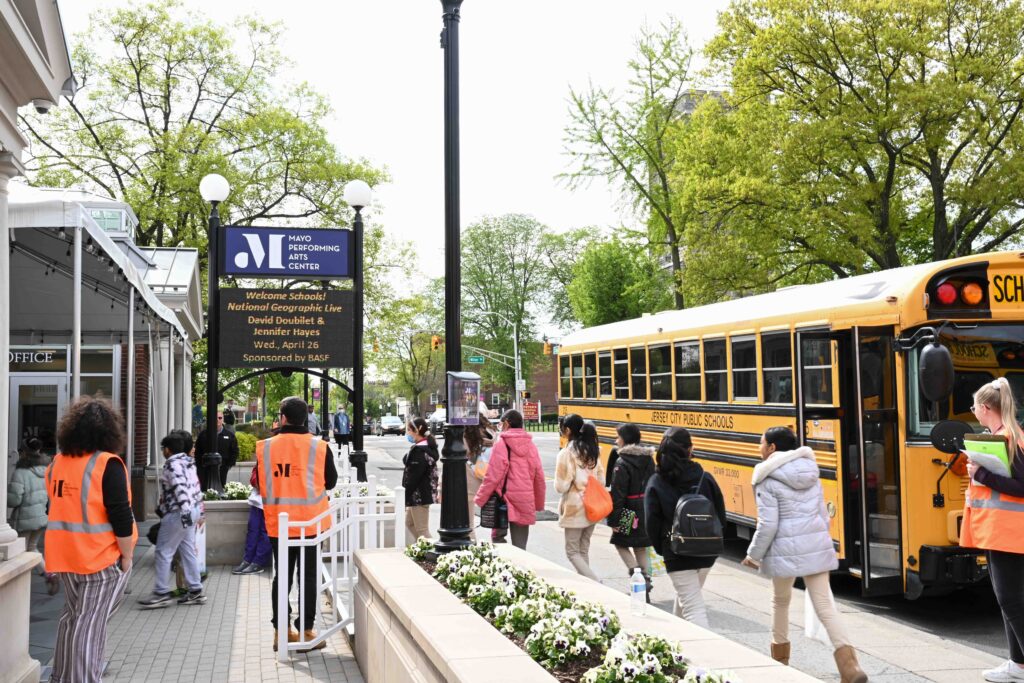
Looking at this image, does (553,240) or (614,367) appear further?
(553,240)

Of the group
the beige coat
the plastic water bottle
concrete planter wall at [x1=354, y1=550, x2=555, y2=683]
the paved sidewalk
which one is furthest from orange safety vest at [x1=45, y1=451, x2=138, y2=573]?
the paved sidewalk

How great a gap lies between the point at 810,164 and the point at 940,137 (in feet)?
9.53

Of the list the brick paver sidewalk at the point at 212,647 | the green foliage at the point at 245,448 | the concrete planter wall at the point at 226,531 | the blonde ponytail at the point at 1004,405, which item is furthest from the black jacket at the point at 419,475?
the green foliage at the point at 245,448

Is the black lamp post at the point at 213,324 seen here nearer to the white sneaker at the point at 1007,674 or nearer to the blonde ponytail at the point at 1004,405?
the blonde ponytail at the point at 1004,405

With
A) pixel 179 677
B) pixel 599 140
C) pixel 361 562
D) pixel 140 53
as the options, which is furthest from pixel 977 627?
pixel 140 53

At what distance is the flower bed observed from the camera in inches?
144

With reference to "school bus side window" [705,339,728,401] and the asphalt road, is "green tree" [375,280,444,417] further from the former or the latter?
the asphalt road

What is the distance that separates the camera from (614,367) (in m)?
15.7

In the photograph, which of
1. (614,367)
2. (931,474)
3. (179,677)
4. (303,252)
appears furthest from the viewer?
(614,367)

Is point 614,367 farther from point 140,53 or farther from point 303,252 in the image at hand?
point 140,53

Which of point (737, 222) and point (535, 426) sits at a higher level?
point (737, 222)

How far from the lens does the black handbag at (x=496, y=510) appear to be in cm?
911

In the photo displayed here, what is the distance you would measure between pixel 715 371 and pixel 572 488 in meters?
3.90

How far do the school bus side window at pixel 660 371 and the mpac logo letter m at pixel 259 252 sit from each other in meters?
5.35
